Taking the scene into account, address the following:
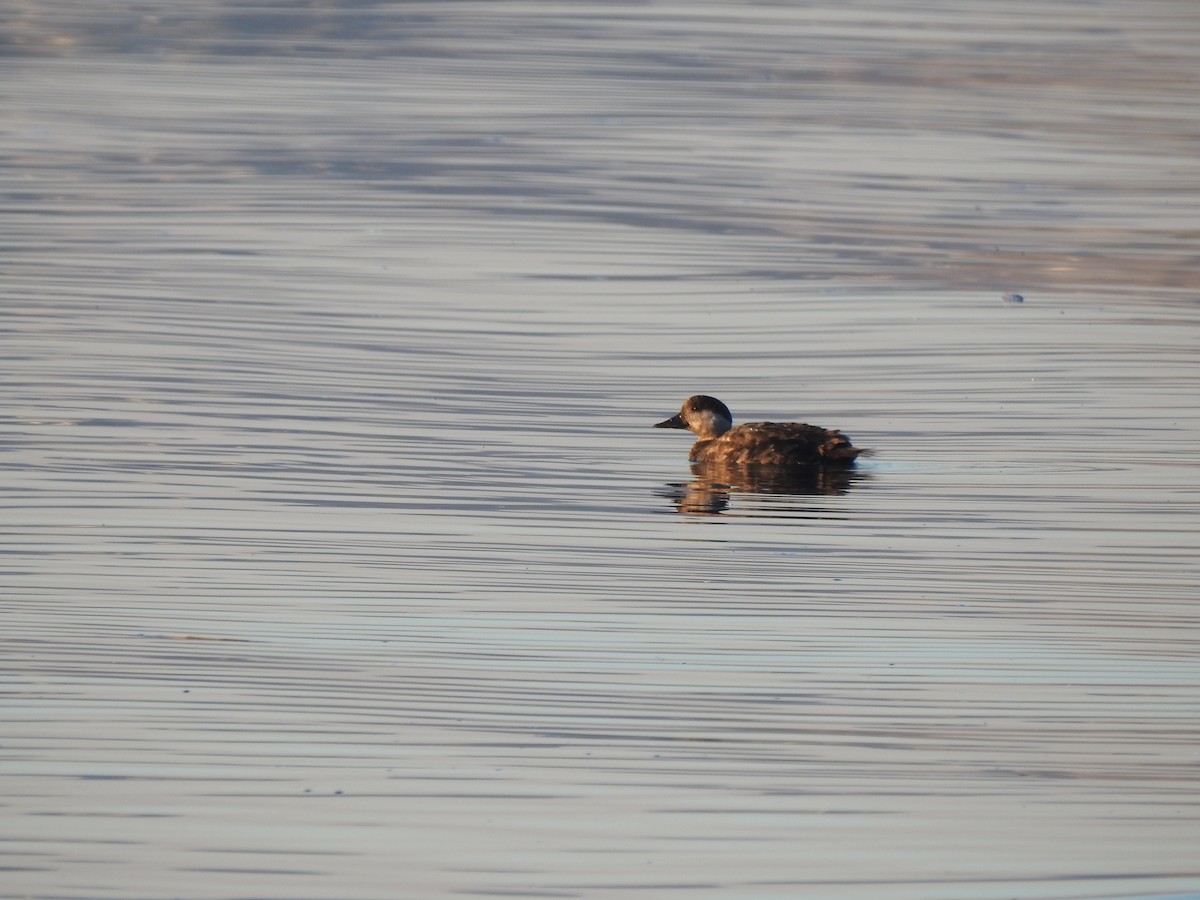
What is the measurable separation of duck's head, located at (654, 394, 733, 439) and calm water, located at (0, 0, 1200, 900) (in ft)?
0.59

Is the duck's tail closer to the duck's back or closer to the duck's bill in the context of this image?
the duck's back

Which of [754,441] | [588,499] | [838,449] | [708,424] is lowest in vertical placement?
[588,499]

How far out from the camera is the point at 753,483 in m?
8.45

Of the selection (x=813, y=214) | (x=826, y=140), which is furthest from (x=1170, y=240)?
(x=826, y=140)

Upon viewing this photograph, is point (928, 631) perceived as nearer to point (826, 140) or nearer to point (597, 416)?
point (597, 416)

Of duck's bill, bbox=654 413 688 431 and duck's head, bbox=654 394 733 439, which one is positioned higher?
duck's bill, bbox=654 413 688 431

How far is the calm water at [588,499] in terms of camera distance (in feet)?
16.3

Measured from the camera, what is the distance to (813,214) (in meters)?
13.3

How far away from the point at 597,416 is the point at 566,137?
265 inches

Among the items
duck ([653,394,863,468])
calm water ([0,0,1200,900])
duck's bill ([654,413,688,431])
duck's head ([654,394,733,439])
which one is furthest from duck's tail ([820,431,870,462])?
duck's bill ([654,413,688,431])

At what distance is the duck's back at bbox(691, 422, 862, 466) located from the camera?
27.2ft

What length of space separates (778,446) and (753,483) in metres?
0.18

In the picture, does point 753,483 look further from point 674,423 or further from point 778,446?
point 674,423

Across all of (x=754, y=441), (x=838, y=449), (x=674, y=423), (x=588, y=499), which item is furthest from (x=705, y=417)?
(x=588, y=499)
